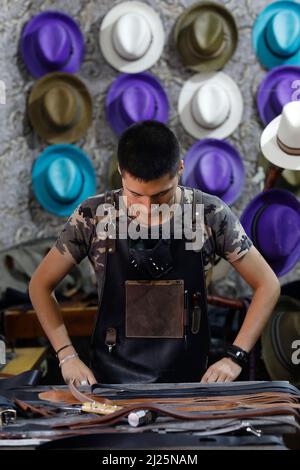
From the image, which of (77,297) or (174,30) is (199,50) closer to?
(174,30)

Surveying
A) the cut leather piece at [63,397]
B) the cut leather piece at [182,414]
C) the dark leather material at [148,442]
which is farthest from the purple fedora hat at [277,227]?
the dark leather material at [148,442]

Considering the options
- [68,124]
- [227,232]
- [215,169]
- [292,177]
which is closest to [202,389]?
[227,232]

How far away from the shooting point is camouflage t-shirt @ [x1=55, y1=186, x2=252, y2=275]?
7.69 feet

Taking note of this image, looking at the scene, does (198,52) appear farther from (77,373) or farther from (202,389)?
(202,389)

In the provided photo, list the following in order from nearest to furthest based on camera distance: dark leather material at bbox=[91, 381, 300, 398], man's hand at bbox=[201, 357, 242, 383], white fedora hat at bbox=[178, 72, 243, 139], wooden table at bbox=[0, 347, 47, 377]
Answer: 1. dark leather material at bbox=[91, 381, 300, 398]
2. man's hand at bbox=[201, 357, 242, 383]
3. wooden table at bbox=[0, 347, 47, 377]
4. white fedora hat at bbox=[178, 72, 243, 139]

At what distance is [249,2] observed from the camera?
189 inches

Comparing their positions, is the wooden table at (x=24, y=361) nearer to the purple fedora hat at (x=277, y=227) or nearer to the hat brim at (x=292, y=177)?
the purple fedora hat at (x=277, y=227)

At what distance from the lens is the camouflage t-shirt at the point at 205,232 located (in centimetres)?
234

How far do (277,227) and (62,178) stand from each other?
1380mm

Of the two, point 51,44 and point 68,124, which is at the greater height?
point 51,44

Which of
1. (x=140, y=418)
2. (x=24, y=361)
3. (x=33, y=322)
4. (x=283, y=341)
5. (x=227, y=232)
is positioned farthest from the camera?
(x=33, y=322)

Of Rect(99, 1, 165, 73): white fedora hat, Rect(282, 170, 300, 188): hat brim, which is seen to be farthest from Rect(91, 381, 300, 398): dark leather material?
Rect(99, 1, 165, 73): white fedora hat

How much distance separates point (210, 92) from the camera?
4.69 meters

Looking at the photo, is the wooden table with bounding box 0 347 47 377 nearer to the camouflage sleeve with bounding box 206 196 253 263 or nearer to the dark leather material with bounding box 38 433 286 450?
the camouflage sleeve with bounding box 206 196 253 263
